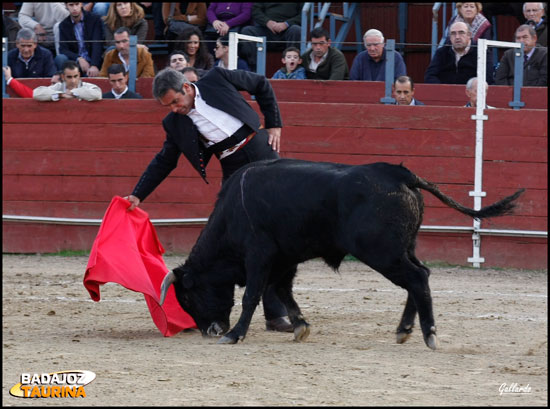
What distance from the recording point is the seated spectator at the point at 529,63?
830cm

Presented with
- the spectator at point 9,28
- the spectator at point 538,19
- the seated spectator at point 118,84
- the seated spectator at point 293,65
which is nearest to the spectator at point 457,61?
the spectator at point 538,19

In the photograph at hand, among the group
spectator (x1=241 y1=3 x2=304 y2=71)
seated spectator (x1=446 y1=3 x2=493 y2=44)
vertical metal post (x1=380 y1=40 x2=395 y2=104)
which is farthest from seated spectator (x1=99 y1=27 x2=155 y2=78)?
seated spectator (x1=446 y1=3 x2=493 y2=44)

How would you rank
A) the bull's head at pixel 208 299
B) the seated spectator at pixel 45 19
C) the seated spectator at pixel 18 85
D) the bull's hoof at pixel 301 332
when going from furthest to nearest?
1. the seated spectator at pixel 45 19
2. the seated spectator at pixel 18 85
3. the bull's head at pixel 208 299
4. the bull's hoof at pixel 301 332

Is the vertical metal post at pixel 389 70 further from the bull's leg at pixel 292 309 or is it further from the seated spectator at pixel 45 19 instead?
the seated spectator at pixel 45 19

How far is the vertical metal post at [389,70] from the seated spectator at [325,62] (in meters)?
0.72

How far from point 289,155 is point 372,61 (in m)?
1.28

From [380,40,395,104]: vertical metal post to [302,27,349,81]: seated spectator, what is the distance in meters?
0.72

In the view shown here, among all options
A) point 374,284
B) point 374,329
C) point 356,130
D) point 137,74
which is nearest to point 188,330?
point 374,329

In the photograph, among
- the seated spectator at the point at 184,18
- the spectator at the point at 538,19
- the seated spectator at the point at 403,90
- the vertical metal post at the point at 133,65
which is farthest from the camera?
the seated spectator at the point at 184,18

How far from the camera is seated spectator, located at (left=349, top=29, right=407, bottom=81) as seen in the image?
8.58 meters

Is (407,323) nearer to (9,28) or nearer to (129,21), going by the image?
(129,21)

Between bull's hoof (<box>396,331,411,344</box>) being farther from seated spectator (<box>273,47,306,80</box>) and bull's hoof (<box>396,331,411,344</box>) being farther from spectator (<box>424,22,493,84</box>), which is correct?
seated spectator (<box>273,47,306,80</box>)

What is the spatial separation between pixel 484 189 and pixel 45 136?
3.70 m

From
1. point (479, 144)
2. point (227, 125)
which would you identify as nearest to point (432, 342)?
point (227, 125)
